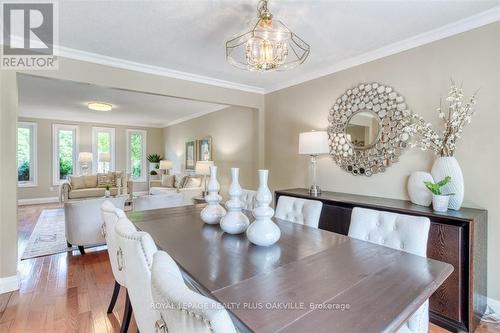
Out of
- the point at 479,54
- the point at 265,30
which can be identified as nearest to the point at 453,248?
the point at 479,54

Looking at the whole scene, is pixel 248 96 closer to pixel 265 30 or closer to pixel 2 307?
pixel 265 30

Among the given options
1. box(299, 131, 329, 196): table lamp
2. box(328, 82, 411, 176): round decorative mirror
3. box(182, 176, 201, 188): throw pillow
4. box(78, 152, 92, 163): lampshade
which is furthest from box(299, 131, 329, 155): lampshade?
box(78, 152, 92, 163): lampshade

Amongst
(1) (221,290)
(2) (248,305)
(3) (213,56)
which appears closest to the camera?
(2) (248,305)

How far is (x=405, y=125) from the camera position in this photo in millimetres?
2525

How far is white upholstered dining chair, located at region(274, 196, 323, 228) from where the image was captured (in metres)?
2.03

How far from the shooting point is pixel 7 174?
250 cm

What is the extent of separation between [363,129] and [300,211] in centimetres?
139

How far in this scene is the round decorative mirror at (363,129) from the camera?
2.78 metres

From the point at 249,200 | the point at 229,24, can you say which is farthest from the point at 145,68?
the point at 249,200

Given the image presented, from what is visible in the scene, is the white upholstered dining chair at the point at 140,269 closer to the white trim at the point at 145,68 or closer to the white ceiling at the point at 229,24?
the white ceiling at the point at 229,24

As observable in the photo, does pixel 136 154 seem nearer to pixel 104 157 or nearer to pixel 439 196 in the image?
pixel 104 157

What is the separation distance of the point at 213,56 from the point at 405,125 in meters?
2.15

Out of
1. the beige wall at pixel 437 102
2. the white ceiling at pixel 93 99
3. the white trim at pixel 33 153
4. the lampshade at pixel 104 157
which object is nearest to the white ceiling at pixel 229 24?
the beige wall at pixel 437 102

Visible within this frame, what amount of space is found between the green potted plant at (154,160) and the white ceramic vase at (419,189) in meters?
7.77
